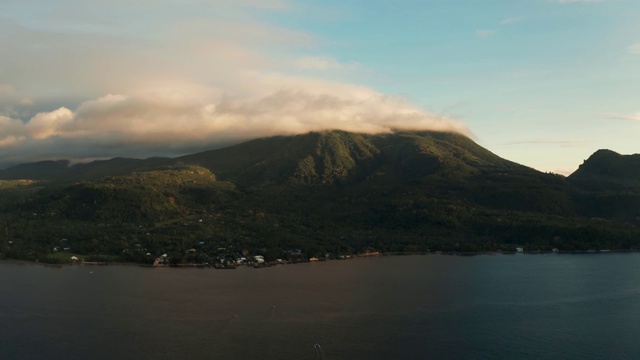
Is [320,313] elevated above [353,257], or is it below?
above

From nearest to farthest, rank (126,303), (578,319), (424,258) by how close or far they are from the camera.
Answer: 1. (578,319)
2. (126,303)
3. (424,258)

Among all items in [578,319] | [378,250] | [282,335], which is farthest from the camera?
[378,250]

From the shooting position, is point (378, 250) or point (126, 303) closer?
point (126, 303)

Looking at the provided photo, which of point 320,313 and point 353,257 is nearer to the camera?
point 320,313

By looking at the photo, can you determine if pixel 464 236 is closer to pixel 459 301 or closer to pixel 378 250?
pixel 378 250

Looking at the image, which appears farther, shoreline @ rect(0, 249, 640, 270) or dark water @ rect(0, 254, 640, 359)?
shoreline @ rect(0, 249, 640, 270)

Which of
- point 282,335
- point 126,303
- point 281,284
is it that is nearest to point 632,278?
point 281,284

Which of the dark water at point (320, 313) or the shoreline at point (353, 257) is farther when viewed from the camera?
the shoreline at point (353, 257)
